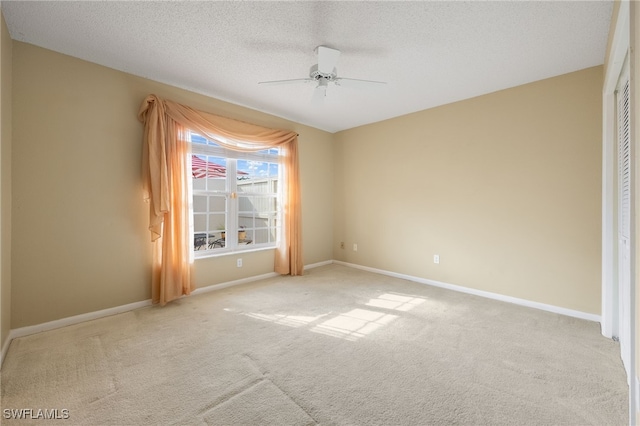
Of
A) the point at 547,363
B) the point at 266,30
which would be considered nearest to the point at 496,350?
the point at 547,363

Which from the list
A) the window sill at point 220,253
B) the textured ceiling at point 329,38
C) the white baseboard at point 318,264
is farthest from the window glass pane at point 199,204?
the white baseboard at point 318,264

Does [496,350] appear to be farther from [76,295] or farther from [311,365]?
[76,295]

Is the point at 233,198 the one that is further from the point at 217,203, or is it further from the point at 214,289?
the point at 214,289

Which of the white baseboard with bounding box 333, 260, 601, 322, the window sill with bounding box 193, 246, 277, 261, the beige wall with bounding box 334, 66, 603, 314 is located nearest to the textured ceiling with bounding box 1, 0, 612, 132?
the beige wall with bounding box 334, 66, 603, 314

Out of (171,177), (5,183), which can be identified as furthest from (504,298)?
(5,183)

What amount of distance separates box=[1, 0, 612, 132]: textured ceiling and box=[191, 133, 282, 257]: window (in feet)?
3.12

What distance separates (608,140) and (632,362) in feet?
6.93

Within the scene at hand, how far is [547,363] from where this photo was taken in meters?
2.02

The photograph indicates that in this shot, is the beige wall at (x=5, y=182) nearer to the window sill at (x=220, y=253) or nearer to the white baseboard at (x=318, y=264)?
the window sill at (x=220, y=253)

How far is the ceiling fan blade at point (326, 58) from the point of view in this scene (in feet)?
7.57

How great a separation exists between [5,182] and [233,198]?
2119 millimetres

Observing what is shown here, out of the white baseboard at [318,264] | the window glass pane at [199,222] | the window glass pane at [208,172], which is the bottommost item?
the white baseboard at [318,264]

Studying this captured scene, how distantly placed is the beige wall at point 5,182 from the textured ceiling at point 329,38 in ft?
0.90

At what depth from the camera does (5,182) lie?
7.14 feet
